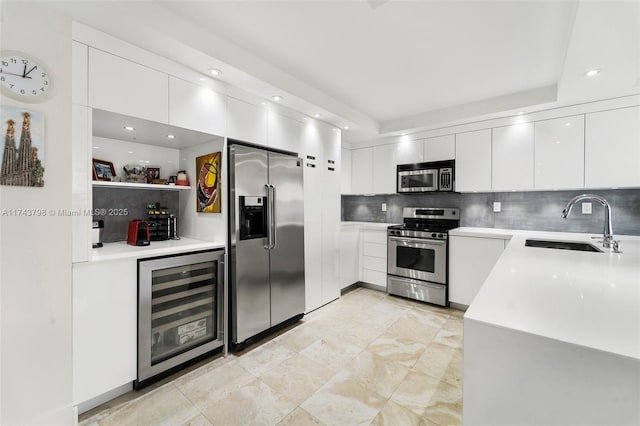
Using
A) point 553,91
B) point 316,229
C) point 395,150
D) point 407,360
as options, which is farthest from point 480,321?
point 395,150

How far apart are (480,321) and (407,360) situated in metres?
1.77

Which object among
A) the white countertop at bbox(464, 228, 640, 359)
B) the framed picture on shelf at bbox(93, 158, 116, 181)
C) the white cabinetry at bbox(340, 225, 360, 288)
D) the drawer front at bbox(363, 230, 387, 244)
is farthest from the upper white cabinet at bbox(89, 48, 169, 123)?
the drawer front at bbox(363, 230, 387, 244)

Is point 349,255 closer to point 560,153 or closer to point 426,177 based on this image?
point 426,177

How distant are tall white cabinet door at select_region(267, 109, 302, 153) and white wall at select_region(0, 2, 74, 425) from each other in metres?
1.54

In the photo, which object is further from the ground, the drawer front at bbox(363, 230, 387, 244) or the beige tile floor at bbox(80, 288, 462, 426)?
the drawer front at bbox(363, 230, 387, 244)

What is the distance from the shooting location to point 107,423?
1.64 metres

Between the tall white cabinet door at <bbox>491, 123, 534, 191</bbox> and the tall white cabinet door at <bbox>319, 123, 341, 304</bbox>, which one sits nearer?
the tall white cabinet door at <bbox>491, 123, 534, 191</bbox>

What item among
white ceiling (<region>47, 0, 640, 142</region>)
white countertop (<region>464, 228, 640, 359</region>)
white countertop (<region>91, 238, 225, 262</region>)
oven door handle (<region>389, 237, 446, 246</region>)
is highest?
white ceiling (<region>47, 0, 640, 142</region>)

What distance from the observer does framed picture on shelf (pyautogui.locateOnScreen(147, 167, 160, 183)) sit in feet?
8.44

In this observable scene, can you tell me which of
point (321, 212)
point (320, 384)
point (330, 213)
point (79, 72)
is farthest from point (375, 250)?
point (79, 72)

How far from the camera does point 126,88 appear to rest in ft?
5.92

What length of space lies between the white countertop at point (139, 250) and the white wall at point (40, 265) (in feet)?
0.81

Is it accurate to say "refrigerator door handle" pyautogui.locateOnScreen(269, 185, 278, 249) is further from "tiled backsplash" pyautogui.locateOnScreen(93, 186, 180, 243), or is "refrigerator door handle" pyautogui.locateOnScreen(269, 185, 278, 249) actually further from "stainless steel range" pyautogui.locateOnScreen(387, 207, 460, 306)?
"stainless steel range" pyautogui.locateOnScreen(387, 207, 460, 306)

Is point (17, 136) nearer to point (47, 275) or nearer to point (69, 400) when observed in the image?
point (47, 275)
